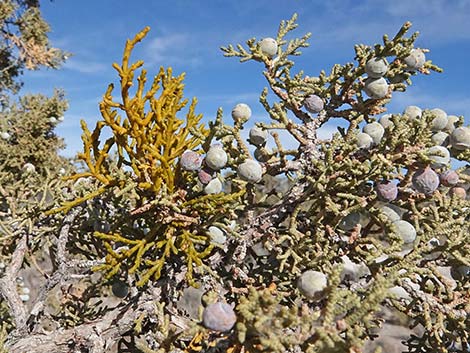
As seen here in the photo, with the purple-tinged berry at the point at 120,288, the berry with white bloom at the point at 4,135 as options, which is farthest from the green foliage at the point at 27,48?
the purple-tinged berry at the point at 120,288

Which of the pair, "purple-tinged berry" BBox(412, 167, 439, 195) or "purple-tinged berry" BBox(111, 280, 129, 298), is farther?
"purple-tinged berry" BBox(111, 280, 129, 298)

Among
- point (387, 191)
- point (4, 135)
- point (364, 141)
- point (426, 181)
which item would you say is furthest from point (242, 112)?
point (4, 135)

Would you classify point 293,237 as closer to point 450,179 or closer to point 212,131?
point 212,131

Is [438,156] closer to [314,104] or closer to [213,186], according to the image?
[314,104]

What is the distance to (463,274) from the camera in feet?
5.86

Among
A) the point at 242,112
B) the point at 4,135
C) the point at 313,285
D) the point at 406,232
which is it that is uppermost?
the point at 4,135

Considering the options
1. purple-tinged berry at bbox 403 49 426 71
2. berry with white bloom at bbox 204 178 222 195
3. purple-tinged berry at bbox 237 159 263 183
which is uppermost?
purple-tinged berry at bbox 403 49 426 71

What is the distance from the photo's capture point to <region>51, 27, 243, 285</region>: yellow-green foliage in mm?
1595

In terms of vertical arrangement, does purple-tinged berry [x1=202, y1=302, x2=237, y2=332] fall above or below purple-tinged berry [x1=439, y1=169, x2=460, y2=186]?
below

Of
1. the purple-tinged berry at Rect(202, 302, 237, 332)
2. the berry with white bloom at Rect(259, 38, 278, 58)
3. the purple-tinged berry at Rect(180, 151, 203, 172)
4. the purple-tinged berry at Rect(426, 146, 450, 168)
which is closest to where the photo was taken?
the purple-tinged berry at Rect(202, 302, 237, 332)

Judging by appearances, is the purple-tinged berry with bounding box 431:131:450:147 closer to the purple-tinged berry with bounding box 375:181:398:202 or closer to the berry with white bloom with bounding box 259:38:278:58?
the purple-tinged berry with bounding box 375:181:398:202

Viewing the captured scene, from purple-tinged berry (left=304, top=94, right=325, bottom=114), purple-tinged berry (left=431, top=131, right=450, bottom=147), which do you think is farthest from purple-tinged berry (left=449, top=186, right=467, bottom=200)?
purple-tinged berry (left=304, top=94, right=325, bottom=114)

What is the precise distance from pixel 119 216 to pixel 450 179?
138 cm

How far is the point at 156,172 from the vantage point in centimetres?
165
